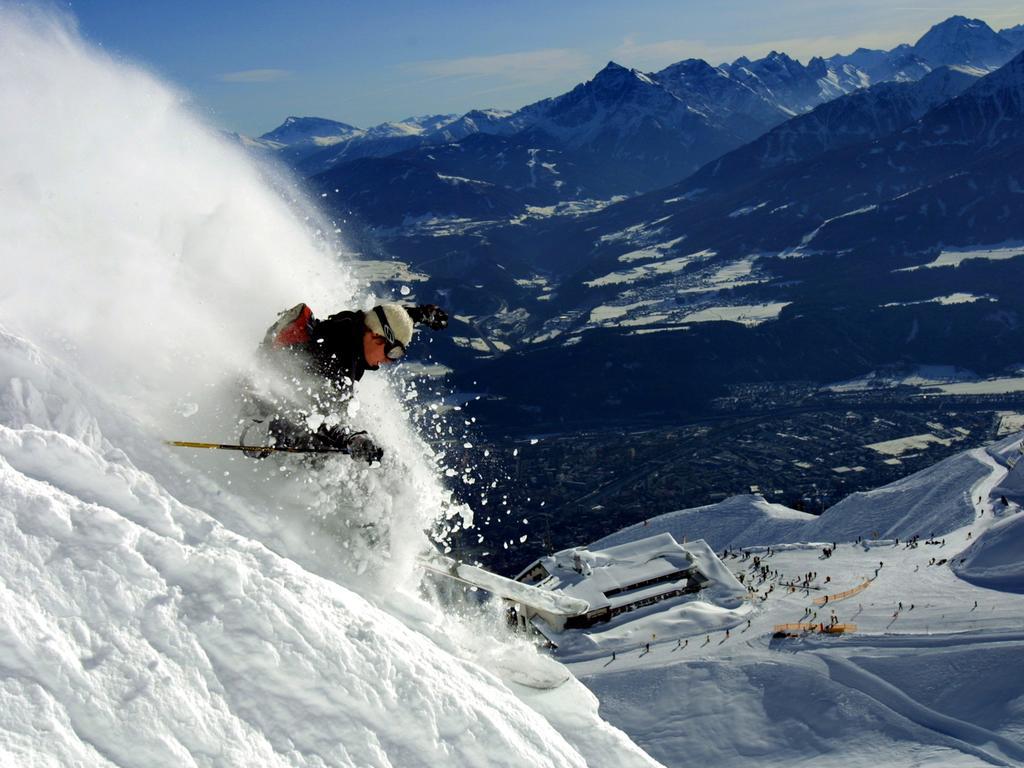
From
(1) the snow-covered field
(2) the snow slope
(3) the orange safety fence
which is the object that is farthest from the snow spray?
(3) the orange safety fence

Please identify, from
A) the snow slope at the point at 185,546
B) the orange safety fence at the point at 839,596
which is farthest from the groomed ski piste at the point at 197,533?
the orange safety fence at the point at 839,596

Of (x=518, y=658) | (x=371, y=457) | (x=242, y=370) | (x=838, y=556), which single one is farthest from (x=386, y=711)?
(x=838, y=556)

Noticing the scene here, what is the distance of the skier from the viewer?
15.2m

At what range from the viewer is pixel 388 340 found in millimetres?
15531

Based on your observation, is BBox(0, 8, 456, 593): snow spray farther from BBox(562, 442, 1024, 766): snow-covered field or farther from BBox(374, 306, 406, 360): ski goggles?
BBox(562, 442, 1024, 766): snow-covered field

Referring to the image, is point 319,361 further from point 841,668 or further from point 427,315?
point 841,668

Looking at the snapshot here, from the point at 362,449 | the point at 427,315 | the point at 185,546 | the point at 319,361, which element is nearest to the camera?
the point at 185,546

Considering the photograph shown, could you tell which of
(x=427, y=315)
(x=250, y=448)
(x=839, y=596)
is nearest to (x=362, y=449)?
(x=250, y=448)

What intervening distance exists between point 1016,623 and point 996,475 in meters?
42.9

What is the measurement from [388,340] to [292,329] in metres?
1.84

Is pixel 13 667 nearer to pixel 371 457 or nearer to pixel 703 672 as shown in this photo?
pixel 371 457

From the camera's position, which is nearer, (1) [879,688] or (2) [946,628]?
(1) [879,688]

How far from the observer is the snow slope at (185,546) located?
9.30 m

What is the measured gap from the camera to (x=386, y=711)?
10.7m
